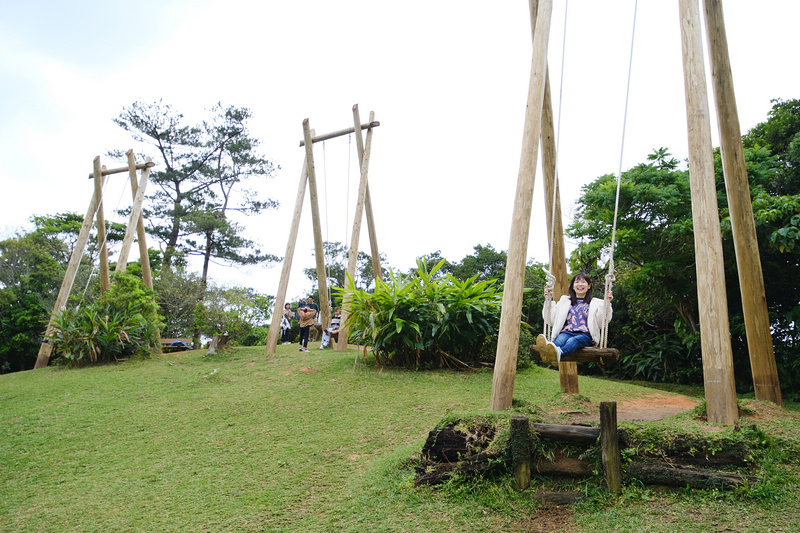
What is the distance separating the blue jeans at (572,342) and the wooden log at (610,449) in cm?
135

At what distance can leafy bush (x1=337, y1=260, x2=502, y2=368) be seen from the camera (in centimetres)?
973

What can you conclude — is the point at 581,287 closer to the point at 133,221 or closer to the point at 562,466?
the point at 562,466

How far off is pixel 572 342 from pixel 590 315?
0.32 m

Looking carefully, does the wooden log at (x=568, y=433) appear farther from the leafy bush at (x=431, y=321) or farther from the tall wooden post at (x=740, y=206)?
the leafy bush at (x=431, y=321)

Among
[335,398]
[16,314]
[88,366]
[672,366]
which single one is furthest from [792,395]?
[16,314]

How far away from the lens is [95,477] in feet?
19.0

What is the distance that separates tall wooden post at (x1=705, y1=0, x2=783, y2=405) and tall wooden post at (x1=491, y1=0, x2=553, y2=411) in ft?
7.47

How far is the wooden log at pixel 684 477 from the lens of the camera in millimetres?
4082

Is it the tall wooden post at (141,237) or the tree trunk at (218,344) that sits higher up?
the tall wooden post at (141,237)

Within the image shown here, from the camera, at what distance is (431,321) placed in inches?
388

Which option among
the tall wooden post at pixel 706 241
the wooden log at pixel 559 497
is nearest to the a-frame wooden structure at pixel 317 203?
the tall wooden post at pixel 706 241

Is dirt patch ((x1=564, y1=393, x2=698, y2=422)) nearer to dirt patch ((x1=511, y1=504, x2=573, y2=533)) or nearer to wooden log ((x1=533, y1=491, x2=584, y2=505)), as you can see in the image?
wooden log ((x1=533, y1=491, x2=584, y2=505))

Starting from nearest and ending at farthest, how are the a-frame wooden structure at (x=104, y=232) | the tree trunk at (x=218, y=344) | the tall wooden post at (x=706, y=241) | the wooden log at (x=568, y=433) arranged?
the wooden log at (x=568, y=433), the tall wooden post at (x=706, y=241), the tree trunk at (x=218, y=344), the a-frame wooden structure at (x=104, y=232)

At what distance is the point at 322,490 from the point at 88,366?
917 centimetres
